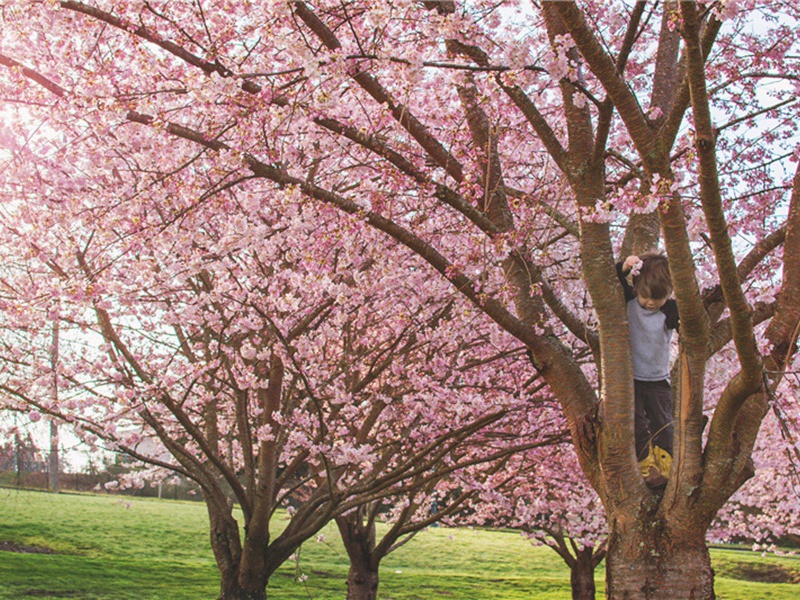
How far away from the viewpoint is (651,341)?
15.3ft

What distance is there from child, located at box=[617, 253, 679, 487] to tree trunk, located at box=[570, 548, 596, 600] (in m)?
10.8

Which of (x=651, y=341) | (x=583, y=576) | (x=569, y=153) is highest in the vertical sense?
(x=569, y=153)

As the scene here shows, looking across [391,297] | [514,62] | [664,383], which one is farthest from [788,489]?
[514,62]

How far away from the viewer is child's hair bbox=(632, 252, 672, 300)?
4535mm

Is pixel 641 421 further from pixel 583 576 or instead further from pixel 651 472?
pixel 583 576

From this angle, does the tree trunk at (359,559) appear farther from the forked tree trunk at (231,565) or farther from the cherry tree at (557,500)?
the forked tree trunk at (231,565)

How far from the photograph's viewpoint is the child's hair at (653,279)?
4535 mm

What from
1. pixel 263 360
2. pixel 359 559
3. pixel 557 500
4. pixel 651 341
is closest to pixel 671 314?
pixel 651 341

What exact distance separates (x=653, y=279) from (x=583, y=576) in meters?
11.5

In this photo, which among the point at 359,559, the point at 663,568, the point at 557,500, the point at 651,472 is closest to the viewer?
the point at 663,568

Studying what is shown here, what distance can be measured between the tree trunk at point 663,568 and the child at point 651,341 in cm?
62

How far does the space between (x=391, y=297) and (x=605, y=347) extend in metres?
3.99

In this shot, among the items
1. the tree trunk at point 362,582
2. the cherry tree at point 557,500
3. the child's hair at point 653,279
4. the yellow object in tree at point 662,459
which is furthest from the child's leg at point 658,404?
the tree trunk at point 362,582

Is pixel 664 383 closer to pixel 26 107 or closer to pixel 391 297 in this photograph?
pixel 391 297
